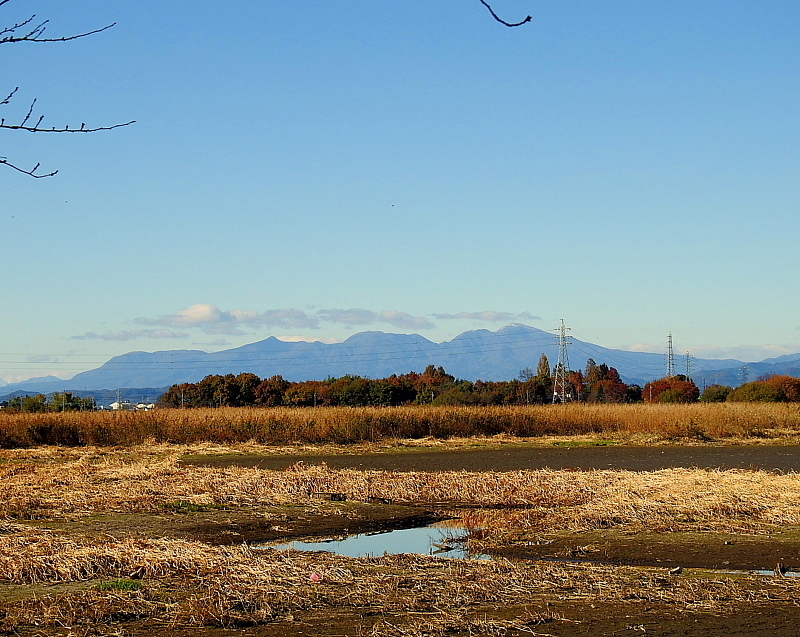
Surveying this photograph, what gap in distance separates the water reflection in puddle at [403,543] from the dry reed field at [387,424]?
21.0 m

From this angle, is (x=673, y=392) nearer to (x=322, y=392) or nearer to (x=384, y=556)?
(x=322, y=392)

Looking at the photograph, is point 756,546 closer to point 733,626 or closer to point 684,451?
point 733,626

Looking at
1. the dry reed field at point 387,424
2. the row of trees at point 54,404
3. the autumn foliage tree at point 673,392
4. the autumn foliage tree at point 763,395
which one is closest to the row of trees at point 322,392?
the autumn foliage tree at point 673,392

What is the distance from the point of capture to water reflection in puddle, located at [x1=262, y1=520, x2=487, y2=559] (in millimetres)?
11523

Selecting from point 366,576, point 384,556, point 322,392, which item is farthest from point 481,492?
point 322,392

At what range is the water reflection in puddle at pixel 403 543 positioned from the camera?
11.5 m

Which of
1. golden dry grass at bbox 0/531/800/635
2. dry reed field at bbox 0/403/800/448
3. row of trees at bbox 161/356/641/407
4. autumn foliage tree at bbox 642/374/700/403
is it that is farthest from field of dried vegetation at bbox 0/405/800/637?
autumn foliage tree at bbox 642/374/700/403

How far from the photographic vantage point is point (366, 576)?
930 centimetres

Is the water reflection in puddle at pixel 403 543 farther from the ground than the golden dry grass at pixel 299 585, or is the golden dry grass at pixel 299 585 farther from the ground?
the golden dry grass at pixel 299 585

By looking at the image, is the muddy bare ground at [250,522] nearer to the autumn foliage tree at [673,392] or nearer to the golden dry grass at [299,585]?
the golden dry grass at [299,585]

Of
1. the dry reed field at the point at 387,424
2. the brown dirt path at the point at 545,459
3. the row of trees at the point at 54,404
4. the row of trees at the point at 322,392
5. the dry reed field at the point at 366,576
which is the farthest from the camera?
the row of trees at the point at 322,392

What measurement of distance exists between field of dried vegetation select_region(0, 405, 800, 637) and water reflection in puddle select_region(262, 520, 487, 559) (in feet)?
1.14

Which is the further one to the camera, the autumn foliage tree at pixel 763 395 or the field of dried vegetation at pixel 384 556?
the autumn foliage tree at pixel 763 395

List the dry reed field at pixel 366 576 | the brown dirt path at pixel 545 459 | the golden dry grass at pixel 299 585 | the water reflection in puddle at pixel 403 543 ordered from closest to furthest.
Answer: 1. the dry reed field at pixel 366 576
2. the golden dry grass at pixel 299 585
3. the water reflection in puddle at pixel 403 543
4. the brown dirt path at pixel 545 459
